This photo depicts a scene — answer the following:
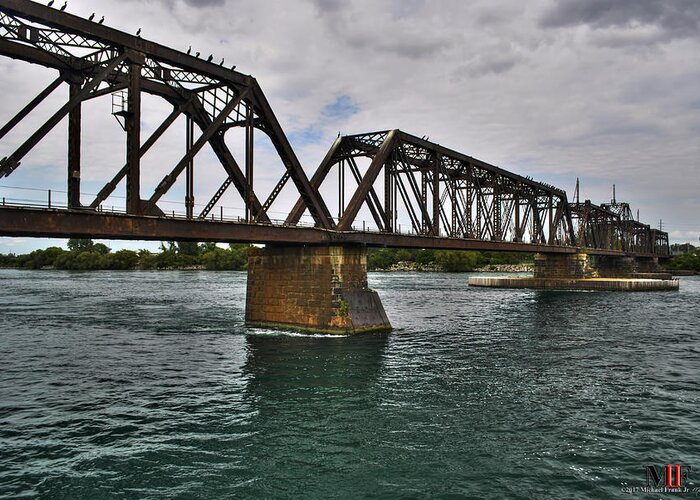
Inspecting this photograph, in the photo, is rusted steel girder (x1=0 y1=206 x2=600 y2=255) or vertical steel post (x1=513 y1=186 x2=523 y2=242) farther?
vertical steel post (x1=513 y1=186 x2=523 y2=242)

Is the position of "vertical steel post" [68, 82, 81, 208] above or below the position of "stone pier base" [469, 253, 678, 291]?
above

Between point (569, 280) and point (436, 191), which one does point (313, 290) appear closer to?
point (436, 191)

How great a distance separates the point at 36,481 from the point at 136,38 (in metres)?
19.5

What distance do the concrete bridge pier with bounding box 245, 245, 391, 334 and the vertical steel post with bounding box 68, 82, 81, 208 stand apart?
49.4 feet

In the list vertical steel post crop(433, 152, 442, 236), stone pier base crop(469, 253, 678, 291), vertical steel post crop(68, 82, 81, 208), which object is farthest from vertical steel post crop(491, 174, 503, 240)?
vertical steel post crop(68, 82, 81, 208)

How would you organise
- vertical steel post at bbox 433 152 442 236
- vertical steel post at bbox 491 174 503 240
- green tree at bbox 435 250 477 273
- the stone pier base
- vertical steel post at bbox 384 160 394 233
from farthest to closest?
1. green tree at bbox 435 250 477 273
2. the stone pier base
3. vertical steel post at bbox 491 174 503 240
4. vertical steel post at bbox 433 152 442 236
5. vertical steel post at bbox 384 160 394 233

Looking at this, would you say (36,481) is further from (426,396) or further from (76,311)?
(76,311)

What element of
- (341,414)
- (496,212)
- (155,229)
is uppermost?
(496,212)

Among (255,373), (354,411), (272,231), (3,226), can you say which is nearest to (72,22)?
(3,226)

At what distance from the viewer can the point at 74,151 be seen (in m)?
22.8

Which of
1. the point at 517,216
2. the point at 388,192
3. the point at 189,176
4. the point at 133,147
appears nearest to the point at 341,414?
the point at 133,147

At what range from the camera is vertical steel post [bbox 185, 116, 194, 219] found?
26.9 meters

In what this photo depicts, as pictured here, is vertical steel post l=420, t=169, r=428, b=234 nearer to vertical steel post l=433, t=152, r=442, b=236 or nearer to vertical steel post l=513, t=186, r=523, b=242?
vertical steel post l=433, t=152, r=442, b=236

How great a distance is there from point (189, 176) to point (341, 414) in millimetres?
16086
